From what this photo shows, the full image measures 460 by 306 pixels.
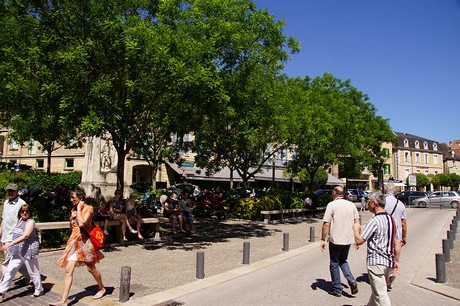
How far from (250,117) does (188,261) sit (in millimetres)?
4896

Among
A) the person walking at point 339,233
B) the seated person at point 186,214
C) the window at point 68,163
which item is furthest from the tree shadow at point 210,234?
the window at point 68,163

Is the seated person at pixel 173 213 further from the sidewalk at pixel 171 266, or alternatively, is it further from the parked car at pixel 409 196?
the parked car at pixel 409 196

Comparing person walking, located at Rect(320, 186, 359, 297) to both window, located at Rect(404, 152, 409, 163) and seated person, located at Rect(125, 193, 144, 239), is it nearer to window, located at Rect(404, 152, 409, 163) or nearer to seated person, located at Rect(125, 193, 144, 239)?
seated person, located at Rect(125, 193, 144, 239)

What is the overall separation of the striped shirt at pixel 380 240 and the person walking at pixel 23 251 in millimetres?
5102

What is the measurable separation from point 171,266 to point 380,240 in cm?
506

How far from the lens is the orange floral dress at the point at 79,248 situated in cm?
572

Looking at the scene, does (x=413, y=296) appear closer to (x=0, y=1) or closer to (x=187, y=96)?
(x=187, y=96)

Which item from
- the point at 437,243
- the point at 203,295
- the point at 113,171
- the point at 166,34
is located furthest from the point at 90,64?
the point at 437,243

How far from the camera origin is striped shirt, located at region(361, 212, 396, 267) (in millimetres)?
4926

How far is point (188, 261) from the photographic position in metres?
9.12

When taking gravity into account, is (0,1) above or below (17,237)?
above

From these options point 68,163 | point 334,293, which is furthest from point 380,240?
point 68,163

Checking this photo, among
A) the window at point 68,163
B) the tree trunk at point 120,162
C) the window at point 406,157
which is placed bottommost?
the tree trunk at point 120,162

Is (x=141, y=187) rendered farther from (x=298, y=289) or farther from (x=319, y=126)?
(x=298, y=289)
